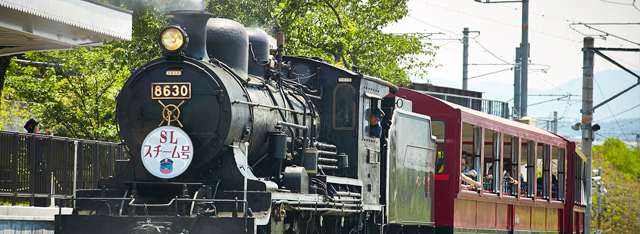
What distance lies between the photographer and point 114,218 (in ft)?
24.4

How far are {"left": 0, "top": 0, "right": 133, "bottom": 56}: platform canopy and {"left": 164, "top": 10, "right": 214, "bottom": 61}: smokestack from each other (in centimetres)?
265

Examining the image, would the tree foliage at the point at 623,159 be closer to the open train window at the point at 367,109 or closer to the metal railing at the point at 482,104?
the metal railing at the point at 482,104

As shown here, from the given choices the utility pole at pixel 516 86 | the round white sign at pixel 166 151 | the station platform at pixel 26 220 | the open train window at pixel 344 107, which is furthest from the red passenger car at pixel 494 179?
the utility pole at pixel 516 86

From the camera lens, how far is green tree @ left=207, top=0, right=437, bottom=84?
19.9 metres

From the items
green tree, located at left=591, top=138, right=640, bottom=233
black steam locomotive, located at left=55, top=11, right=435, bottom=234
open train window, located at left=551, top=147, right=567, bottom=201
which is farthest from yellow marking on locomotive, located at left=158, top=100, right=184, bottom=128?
green tree, located at left=591, top=138, right=640, bottom=233

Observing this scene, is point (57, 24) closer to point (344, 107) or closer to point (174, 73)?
point (174, 73)

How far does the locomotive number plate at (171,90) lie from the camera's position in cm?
798

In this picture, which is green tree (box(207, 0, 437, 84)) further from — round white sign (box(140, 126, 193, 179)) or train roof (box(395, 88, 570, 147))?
round white sign (box(140, 126, 193, 179))

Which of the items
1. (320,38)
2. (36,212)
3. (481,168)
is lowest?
(36,212)

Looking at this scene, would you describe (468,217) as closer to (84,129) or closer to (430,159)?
(430,159)

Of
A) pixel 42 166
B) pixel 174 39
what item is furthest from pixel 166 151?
pixel 42 166

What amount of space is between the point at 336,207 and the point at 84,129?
13.0 m

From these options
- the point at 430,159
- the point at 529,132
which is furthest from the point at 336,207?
the point at 529,132

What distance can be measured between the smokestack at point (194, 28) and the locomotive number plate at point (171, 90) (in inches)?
16.9
